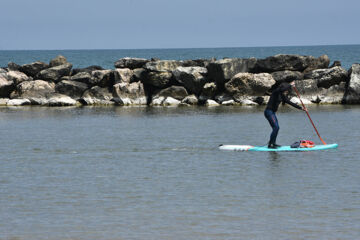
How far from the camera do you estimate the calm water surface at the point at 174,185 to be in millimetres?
12484

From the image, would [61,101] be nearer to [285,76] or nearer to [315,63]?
[285,76]

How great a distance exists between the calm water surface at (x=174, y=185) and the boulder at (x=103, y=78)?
882 inches

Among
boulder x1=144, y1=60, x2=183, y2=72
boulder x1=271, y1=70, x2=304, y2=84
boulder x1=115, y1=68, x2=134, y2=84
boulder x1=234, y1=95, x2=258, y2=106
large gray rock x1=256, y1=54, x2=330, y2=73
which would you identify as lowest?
boulder x1=234, y1=95, x2=258, y2=106

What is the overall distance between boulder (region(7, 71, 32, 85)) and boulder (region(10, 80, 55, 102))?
1.31 m

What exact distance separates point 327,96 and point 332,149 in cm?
2808

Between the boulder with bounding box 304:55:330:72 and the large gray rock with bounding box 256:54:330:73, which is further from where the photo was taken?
the boulder with bounding box 304:55:330:72

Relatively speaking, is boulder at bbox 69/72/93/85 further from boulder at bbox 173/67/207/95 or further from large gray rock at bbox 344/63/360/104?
large gray rock at bbox 344/63/360/104

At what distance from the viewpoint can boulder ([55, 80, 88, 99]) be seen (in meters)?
56.5

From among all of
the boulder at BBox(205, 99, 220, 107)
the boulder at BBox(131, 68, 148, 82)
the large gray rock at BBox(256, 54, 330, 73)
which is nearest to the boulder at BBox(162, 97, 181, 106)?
the boulder at BBox(205, 99, 220, 107)

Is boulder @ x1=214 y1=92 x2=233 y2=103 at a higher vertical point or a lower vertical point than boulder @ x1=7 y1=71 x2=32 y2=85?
lower

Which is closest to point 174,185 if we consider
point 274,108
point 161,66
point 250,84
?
point 274,108

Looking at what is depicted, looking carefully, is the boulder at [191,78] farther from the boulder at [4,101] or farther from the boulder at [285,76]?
the boulder at [4,101]

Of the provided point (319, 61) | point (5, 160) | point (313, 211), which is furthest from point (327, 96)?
point (313, 211)

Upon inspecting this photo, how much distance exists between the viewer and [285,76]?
2078 inches
